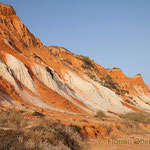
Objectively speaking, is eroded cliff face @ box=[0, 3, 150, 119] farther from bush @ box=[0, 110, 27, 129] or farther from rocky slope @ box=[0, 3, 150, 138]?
bush @ box=[0, 110, 27, 129]

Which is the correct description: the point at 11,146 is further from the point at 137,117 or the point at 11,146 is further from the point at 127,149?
the point at 137,117

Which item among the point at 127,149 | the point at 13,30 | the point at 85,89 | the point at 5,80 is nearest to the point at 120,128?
the point at 127,149

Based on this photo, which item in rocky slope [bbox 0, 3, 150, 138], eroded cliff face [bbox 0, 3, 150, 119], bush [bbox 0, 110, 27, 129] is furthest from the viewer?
eroded cliff face [bbox 0, 3, 150, 119]

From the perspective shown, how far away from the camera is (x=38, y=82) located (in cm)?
2248

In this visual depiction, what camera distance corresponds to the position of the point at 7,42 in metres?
25.7

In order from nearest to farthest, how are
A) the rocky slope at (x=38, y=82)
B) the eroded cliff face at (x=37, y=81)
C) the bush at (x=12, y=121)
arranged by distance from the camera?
the bush at (x=12, y=121) → the rocky slope at (x=38, y=82) → the eroded cliff face at (x=37, y=81)

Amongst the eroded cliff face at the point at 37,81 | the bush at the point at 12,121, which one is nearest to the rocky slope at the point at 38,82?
the eroded cliff face at the point at 37,81

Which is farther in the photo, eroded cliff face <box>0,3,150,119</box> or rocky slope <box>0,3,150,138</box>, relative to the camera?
eroded cliff face <box>0,3,150,119</box>

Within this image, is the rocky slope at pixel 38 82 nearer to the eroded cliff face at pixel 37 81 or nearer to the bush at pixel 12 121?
the eroded cliff face at pixel 37 81

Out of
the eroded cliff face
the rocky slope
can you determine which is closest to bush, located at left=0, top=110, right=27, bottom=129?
the rocky slope

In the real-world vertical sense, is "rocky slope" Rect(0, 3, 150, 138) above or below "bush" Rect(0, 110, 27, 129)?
above

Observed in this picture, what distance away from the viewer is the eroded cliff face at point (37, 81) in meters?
18.3

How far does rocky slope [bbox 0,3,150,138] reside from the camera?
710 inches

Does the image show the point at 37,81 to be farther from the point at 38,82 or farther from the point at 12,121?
the point at 12,121
